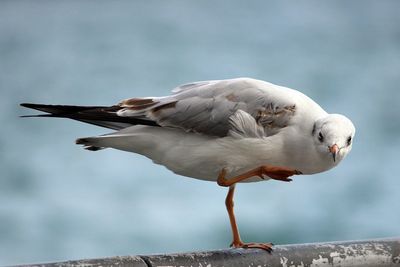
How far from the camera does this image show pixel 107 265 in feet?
4.75

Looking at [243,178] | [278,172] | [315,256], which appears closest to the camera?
[315,256]

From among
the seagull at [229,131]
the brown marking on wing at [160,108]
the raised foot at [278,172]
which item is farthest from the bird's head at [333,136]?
the brown marking on wing at [160,108]

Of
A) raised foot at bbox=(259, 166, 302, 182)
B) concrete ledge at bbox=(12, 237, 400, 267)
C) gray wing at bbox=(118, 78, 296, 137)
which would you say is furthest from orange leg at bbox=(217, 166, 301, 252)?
concrete ledge at bbox=(12, 237, 400, 267)

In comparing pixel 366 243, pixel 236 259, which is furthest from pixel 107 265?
pixel 366 243

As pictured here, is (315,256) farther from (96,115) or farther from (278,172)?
(96,115)

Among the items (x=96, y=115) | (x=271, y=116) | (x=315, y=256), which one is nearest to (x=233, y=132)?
(x=271, y=116)

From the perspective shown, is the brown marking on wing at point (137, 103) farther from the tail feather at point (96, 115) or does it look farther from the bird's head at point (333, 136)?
the bird's head at point (333, 136)

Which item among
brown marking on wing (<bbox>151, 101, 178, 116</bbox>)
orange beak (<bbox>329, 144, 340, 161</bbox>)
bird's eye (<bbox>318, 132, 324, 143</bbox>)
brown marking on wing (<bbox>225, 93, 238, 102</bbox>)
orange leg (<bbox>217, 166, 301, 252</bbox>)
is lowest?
orange leg (<bbox>217, 166, 301, 252</bbox>)

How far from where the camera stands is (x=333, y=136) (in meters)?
2.24

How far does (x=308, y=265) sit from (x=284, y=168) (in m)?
0.62

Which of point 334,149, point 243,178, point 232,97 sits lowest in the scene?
point 243,178

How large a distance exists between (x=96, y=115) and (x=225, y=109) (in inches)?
14.8

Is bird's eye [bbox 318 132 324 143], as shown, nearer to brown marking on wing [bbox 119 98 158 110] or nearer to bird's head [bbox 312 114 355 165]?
bird's head [bbox 312 114 355 165]

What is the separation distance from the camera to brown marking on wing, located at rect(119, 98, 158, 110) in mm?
2434
